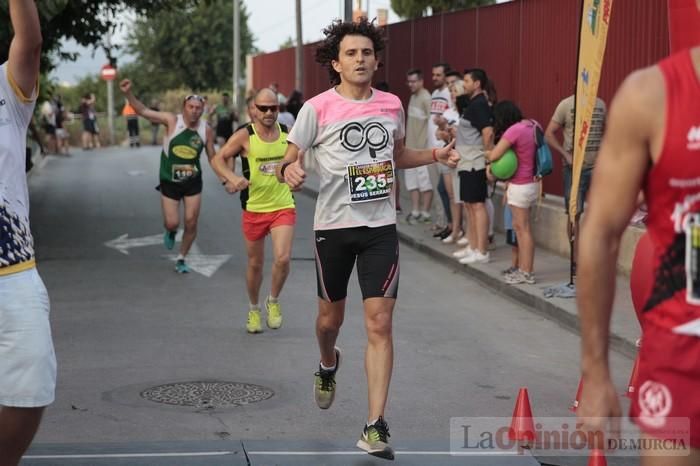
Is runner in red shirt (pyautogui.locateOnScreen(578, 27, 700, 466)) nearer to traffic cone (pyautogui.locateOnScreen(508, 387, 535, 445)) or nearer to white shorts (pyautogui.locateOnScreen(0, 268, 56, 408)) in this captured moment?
white shorts (pyautogui.locateOnScreen(0, 268, 56, 408))

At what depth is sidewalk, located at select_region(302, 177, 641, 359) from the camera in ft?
32.7

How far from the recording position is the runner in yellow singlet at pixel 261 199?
390 inches

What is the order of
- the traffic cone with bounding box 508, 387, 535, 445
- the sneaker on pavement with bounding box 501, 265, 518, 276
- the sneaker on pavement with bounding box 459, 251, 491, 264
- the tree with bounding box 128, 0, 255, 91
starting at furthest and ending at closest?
the tree with bounding box 128, 0, 255, 91
the sneaker on pavement with bounding box 459, 251, 491, 264
the sneaker on pavement with bounding box 501, 265, 518, 276
the traffic cone with bounding box 508, 387, 535, 445

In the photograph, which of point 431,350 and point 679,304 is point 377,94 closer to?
point 431,350

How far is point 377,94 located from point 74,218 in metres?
13.2

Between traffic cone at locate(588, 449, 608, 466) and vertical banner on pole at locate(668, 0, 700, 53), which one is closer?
traffic cone at locate(588, 449, 608, 466)

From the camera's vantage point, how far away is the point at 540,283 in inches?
490

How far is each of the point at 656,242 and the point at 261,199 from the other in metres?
6.96

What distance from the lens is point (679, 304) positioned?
10.3 feet

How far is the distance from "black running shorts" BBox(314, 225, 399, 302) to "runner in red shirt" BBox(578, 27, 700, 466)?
129 inches

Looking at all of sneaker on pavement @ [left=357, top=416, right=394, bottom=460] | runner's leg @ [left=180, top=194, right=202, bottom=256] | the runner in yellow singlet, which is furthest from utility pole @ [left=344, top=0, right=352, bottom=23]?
sneaker on pavement @ [left=357, top=416, right=394, bottom=460]

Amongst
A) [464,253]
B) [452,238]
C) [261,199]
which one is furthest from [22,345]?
[452,238]

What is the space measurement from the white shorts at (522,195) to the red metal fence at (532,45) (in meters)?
1.83

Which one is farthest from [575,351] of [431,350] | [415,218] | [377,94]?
[415,218]
